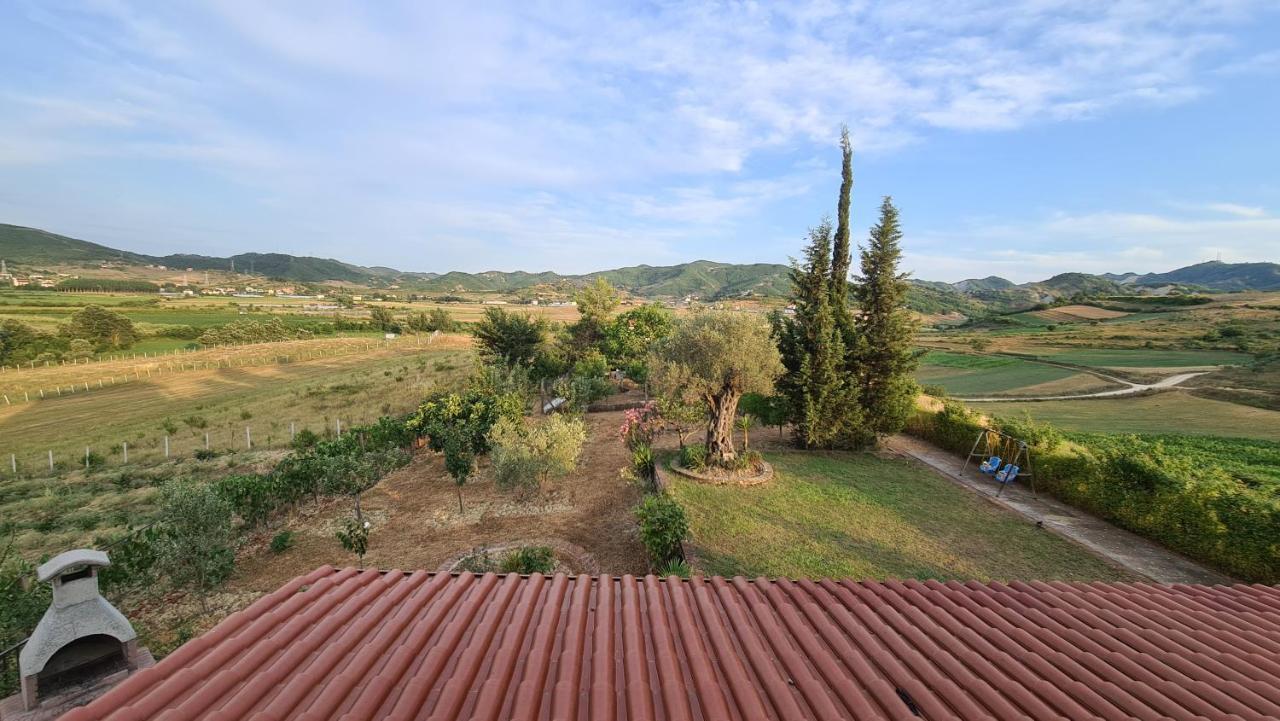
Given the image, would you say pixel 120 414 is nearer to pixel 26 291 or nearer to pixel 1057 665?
pixel 1057 665

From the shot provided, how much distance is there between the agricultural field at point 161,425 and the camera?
12.8 metres

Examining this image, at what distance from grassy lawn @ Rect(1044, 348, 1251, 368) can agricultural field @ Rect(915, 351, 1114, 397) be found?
4.00 meters

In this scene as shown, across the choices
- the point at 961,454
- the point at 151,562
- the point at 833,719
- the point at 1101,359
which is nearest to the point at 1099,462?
the point at 961,454

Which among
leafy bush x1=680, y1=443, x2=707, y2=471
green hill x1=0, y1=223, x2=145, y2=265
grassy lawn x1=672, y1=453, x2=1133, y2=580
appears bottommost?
grassy lawn x1=672, y1=453, x2=1133, y2=580

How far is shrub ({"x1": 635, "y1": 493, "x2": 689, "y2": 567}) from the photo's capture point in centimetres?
895

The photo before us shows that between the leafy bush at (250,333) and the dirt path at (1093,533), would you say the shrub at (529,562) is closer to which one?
the dirt path at (1093,533)

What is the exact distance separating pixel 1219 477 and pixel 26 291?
15230 centimetres

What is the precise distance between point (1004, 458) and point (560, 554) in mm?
13534

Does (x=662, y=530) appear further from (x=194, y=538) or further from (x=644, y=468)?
(x=194, y=538)

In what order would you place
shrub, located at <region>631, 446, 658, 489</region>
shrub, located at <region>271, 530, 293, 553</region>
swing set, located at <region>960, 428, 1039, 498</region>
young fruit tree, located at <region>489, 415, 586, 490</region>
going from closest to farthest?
shrub, located at <region>271, 530, 293, 553</region> < young fruit tree, located at <region>489, 415, 586, 490</region> < swing set, located at <region>960, 428, 1039, 498</region> < shrub, located at <region>631, 446, 658, 489</region>

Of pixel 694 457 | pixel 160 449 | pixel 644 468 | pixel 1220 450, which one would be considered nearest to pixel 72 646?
pixel 644 468

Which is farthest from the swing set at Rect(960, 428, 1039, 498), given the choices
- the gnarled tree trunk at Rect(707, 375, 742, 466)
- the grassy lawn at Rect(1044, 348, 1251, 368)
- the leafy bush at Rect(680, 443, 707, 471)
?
the grassy lawn at Rect(1044, 348, 1251, 368)

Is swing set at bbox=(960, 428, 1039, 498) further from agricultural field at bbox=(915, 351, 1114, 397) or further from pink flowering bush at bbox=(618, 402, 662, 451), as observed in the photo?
agricultural field at bbox=(915, 351, 1114, 397)

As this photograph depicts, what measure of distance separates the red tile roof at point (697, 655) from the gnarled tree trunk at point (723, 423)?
9796mm
